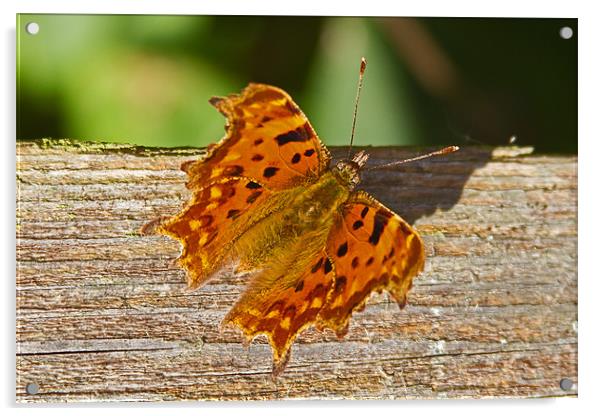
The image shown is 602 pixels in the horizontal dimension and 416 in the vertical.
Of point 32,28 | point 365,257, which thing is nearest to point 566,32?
point 365,257

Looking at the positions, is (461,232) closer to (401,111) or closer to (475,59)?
(401,111)

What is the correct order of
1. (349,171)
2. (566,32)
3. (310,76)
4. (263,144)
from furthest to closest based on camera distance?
(566,32) < (310,76) < (349,171) < (263,144)

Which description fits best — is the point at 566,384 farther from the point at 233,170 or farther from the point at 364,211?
the point at 233,170

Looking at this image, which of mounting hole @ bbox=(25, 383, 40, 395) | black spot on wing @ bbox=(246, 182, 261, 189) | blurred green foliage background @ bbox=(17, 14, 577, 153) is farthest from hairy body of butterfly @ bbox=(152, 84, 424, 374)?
mounting hole @ bbox=(25, 383, 40, 395)

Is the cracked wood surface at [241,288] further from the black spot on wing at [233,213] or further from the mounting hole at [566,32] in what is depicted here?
the mounting hole at [566,32]

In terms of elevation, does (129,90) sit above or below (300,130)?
above

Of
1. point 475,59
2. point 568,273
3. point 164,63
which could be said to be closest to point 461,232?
point 568,273

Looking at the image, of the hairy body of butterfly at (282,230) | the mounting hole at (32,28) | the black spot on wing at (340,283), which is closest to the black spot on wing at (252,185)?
the hairy body of butterfly at (282,230)
